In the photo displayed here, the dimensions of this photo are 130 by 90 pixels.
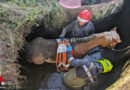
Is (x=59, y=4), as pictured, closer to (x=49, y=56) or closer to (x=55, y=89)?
(x=49, y=56)

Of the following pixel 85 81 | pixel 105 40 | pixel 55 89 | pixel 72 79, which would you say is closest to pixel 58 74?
pixel 55 89

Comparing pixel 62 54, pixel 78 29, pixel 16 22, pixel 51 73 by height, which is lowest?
pixel 51 73

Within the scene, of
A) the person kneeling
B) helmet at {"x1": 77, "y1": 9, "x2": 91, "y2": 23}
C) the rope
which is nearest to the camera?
the person kneeling

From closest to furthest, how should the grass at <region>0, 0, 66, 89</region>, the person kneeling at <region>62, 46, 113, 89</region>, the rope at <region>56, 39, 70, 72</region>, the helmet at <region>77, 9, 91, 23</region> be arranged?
the grass at <region>0, 0, 66, 89</region> → the person kneeling at <region>62, 46, 113, 89</region> → the rope at <region>56, 39, 70, 72</region> → the helmet at <region>77, 9, 91, 23</region>

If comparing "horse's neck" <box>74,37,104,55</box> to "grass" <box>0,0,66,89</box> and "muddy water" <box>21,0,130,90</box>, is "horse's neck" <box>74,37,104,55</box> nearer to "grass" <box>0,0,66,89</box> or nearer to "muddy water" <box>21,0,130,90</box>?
"muddy water" <box>21,0,130,90</box>

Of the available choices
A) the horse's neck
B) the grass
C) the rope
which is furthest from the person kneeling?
the grass

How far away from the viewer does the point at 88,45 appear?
325 centimetres

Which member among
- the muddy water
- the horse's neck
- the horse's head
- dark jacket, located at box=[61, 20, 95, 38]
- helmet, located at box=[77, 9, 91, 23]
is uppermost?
helmet, located at box=[77, 9, 91, 23]

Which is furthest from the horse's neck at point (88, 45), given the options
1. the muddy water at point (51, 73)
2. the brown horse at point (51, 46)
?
the muddy water at point (51, 73)

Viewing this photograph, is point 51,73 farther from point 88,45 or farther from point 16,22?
point 16,22

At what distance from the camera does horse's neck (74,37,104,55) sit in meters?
3.18

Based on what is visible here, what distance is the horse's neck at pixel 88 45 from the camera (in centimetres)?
318

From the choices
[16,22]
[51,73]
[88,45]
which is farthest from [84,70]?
[16,22]

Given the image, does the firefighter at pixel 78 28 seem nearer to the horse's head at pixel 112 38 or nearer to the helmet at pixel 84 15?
the helmet at pixel 84 15
